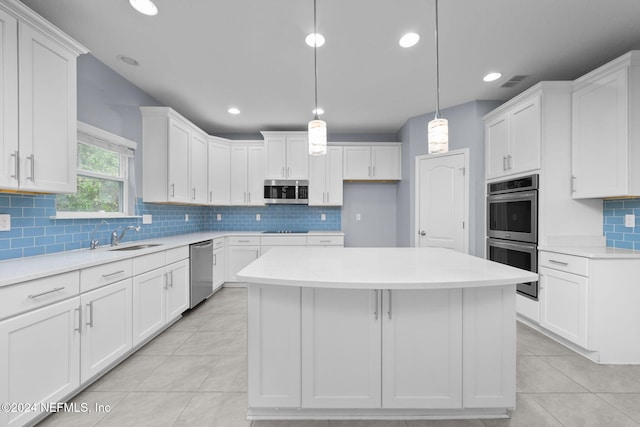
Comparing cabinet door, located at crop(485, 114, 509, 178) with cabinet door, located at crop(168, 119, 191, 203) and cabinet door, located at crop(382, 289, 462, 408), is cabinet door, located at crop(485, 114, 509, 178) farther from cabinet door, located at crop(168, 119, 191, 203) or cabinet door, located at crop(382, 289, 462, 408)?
cabinet door, located at crop(168, 119, 191, 203)

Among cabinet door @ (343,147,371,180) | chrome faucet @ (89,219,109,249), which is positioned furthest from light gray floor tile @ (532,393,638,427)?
chrome faucet @ (89,219,109,249)

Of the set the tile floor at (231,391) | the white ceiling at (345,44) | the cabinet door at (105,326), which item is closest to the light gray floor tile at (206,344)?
the tile floor at (231,391)

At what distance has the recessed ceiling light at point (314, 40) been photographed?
6.91 ft

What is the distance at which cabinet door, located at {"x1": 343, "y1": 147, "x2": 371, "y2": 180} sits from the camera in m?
4.42

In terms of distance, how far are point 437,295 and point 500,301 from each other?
1.18ft

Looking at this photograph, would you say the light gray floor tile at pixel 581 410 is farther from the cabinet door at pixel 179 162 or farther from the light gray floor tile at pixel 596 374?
the cabinet door at pixel 179 162

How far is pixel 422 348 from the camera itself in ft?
4.62

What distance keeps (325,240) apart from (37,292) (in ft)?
10.6

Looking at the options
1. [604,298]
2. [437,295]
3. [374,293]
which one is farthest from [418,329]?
[604,298]

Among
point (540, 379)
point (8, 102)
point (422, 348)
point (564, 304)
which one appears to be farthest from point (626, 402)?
point (8, 102)

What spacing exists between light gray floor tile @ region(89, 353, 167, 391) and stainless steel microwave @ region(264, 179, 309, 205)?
2691 mm

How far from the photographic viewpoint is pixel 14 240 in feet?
5.77

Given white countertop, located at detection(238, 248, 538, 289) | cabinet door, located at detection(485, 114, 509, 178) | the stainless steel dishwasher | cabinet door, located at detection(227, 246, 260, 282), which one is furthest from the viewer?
cabinet door, located at detection(227, 246, 260, 282)

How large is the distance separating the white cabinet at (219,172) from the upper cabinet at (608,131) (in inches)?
178
